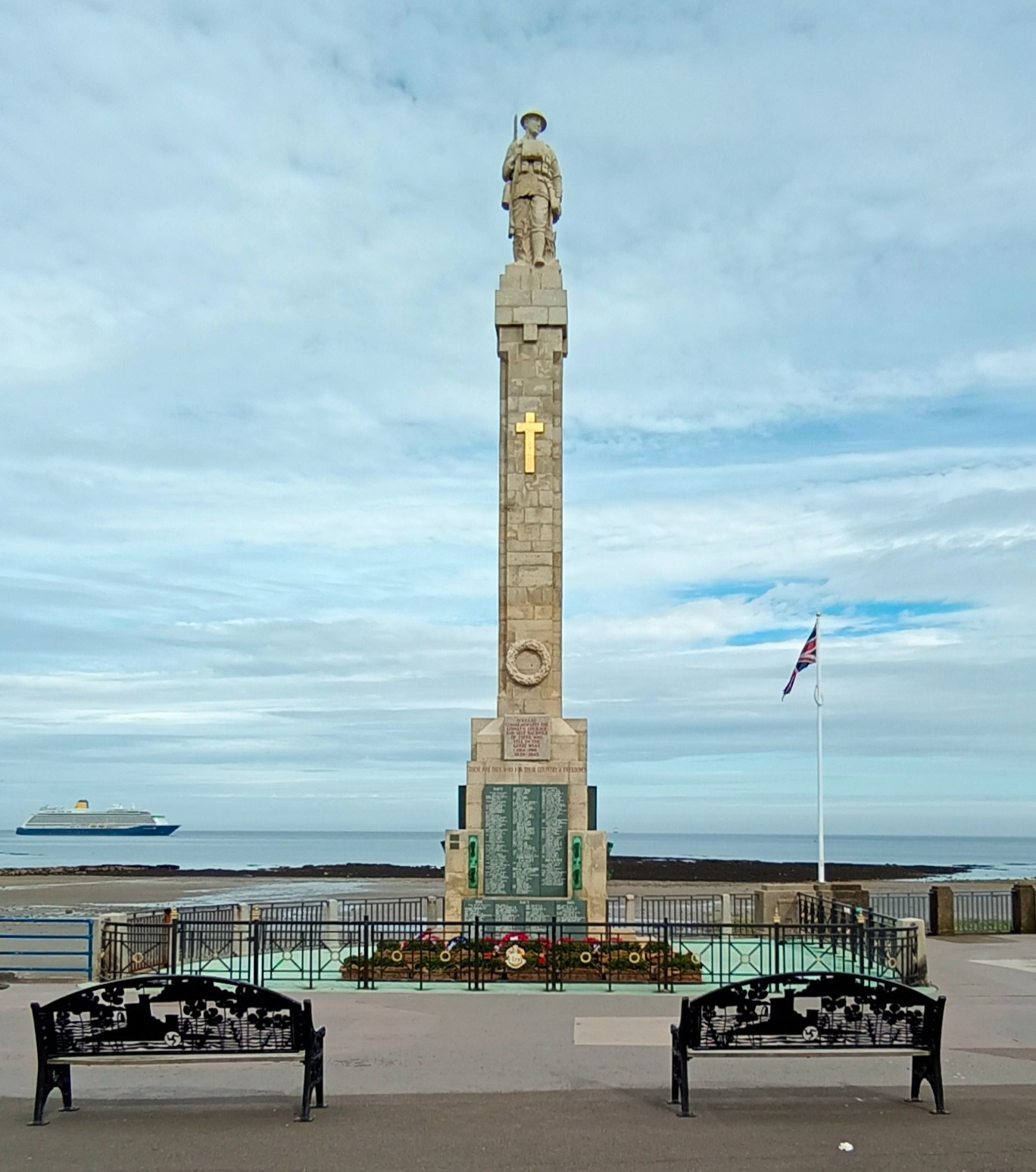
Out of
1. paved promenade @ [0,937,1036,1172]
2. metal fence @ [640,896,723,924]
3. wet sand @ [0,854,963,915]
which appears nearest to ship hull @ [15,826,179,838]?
wet sand @ [0,854,963,915]

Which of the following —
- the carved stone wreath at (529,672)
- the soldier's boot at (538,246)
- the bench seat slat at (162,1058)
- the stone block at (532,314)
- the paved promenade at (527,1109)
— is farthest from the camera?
the soldier's boot at (538,246)

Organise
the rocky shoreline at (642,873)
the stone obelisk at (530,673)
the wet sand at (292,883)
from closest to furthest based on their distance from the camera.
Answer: the stone obelisk at (530,673), the wet sand at (292,883), the rocky shoreline at (642,873)

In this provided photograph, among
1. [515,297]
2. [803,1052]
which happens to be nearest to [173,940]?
[803,1052]

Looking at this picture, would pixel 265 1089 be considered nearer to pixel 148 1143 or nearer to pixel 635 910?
pixel 148 1143

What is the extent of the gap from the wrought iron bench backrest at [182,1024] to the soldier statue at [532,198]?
16.6 m

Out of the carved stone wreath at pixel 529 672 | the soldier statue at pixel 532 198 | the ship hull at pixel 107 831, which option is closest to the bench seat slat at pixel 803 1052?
the carved stone wreath at pixel 529 672

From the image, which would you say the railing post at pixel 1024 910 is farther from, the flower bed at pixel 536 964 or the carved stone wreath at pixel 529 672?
the carved stone wreath at pixel 529 672

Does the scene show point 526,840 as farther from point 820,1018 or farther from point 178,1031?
point 178,1031

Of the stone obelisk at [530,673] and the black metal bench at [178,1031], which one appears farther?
the stone obelisk at [530,673]

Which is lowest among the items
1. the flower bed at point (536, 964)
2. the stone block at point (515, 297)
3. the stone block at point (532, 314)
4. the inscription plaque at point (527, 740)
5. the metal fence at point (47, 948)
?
the metal fence at point (47, 948)

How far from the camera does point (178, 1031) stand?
8.78 m

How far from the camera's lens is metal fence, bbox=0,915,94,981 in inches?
669

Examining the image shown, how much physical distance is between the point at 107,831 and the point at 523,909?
166 meters

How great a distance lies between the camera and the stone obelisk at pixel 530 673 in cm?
1983
